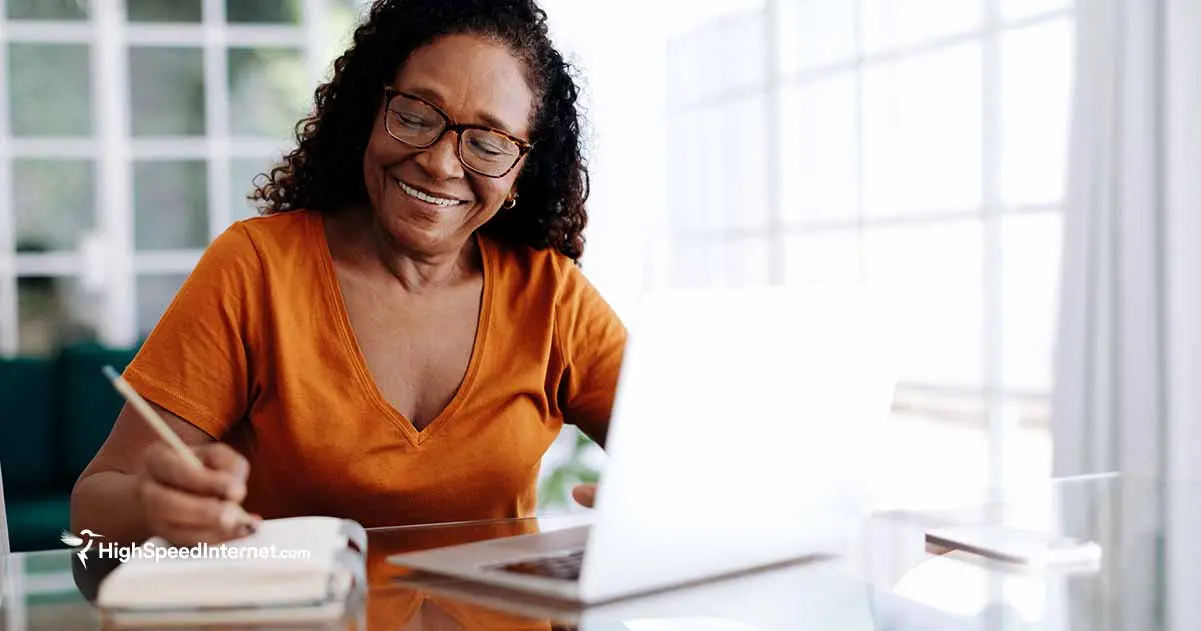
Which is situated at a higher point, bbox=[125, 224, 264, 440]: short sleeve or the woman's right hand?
bbox=[125, 224, 264, 440]: short sleeve

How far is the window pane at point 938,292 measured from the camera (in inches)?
119

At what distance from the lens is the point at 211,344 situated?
1.55 meters

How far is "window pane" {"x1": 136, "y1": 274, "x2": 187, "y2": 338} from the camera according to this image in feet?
14.5

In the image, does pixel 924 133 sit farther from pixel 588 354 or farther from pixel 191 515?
pixel 191 515

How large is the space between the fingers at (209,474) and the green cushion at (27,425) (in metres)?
3.36

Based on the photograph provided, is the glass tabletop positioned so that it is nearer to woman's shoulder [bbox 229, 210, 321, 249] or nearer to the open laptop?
the open laptop

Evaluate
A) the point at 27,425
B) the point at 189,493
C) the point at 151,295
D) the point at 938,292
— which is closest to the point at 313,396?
the point at 189,493

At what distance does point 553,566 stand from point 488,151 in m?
0.73

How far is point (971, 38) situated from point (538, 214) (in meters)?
1.64

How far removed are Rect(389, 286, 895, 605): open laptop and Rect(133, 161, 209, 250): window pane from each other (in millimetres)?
3551

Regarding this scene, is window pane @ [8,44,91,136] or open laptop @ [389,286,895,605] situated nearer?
open laptop @ [389,286,895,605]

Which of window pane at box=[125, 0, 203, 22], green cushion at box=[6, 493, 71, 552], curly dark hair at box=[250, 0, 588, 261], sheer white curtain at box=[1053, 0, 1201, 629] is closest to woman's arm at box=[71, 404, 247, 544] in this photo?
curly dark hair at box=[250, 0, 588, 261]

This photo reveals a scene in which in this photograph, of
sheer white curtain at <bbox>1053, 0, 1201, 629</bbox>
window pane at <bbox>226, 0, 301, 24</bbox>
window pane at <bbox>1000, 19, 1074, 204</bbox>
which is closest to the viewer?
sheer white curtain at <bbox>1053, 0, 1201, 629</bbox>

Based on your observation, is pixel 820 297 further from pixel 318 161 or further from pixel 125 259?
pixel 125 259
